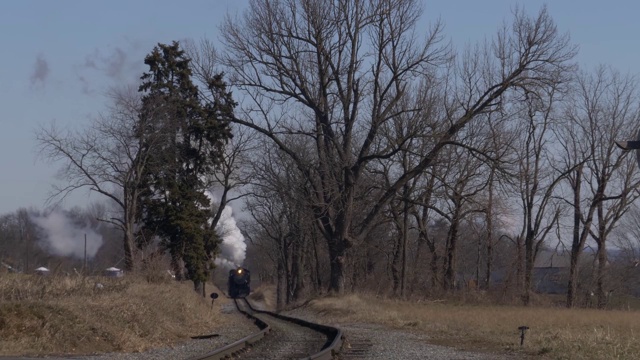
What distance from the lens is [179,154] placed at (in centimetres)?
4938

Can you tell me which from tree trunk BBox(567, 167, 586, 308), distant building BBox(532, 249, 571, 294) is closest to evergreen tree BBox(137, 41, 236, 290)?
tree trunk BBox(567, 167, 586, 308)

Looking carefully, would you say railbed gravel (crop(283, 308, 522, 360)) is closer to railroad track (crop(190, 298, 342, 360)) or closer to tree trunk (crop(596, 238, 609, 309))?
railroad track (crop(190, 298, 342, 360))

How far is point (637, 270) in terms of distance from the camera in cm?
7519

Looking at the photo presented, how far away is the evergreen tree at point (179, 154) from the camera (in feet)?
157

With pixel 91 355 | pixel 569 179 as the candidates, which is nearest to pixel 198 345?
pixel 91 355

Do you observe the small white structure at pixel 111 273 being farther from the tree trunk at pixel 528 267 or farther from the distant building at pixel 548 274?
the distant building at pixel 548 274

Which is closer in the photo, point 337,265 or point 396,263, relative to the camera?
point 337,265

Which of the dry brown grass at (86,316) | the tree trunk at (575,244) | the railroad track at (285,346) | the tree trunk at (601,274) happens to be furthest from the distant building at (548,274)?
the dry brown grass at (86,316)

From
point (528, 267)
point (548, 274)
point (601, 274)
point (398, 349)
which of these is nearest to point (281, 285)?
point (548, 274)

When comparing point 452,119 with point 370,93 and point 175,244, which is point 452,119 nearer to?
point 370,93

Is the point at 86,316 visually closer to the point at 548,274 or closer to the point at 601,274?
the point at 601,274

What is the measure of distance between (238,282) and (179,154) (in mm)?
26266

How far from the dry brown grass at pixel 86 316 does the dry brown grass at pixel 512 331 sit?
7.21 m

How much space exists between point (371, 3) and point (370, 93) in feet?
15.8
